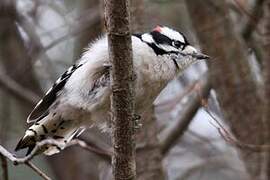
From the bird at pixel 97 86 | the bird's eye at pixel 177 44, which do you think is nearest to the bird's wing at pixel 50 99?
the bird at pixel 97 86

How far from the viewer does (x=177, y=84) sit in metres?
5.00

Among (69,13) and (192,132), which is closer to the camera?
(192,132)

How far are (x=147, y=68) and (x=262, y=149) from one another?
2.26 feet

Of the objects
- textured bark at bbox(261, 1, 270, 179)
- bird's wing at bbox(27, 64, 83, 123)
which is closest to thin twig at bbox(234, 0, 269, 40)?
textured bark at bbox(261, 1, 270, 179)

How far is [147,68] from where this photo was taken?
2822 mm

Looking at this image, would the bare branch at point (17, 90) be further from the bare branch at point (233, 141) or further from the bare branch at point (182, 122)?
the bare branch at point (233, 141)

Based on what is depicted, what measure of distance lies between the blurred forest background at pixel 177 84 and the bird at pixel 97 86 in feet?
0.88

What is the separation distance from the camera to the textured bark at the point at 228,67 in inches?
144

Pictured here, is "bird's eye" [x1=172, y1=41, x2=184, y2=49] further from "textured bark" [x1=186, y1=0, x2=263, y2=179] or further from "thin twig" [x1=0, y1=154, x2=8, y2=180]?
"thin twig" [x1=0, y1=154, x2=8, y2=180]

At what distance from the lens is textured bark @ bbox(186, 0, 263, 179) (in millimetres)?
3662

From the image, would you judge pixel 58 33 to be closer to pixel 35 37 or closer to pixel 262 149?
pixel 35 37

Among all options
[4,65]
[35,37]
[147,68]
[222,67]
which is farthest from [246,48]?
[4,65]

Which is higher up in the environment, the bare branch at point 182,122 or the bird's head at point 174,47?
the bird's head at point 174,47

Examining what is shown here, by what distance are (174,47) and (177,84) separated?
1.95m
